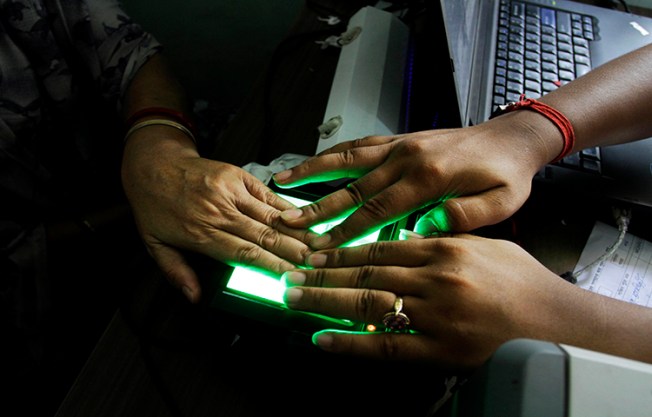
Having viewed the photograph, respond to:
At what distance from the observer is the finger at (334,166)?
2.03ft

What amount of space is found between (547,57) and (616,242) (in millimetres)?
395

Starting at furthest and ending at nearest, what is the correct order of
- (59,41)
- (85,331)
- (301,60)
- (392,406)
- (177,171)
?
(85,331) < (301,60) < (59,41) < (177,171) < (392,406)

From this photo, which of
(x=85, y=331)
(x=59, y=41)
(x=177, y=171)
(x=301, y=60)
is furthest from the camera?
(x=85, y=331)

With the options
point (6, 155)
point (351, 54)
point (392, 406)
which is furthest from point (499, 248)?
point (6, 155)

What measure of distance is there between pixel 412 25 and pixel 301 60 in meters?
0.25

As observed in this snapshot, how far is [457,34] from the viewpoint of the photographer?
0.61 meters

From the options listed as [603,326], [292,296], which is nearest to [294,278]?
[292,296]

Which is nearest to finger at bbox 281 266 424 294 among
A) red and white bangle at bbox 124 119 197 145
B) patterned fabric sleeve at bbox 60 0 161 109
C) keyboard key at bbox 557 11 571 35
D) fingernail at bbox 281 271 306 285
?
fingernail at bbox 281 271 306 285

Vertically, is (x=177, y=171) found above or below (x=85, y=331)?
above

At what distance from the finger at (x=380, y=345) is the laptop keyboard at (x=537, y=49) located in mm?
484

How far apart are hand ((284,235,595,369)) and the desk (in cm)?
3

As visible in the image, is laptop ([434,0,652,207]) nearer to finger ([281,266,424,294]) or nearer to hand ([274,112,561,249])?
hand ([274,112,561,249])

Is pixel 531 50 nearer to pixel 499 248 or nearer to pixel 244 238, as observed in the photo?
pixel 499 248

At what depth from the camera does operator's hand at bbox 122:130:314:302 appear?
0.57m
